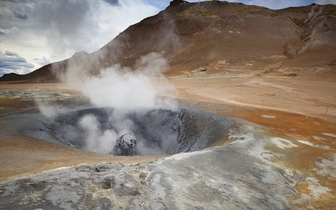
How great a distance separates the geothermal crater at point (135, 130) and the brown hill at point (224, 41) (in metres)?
21.0

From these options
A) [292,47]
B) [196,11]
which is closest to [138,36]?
[196,11]

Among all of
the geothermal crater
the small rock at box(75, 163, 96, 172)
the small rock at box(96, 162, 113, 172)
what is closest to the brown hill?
the geothermal crater

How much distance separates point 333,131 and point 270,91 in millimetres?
11292

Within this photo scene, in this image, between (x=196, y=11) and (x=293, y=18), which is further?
(x=196, y=11)

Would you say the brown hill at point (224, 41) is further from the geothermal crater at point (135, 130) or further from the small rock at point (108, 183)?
the small rock at point (108, 183)

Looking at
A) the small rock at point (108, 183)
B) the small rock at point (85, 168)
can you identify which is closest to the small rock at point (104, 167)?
the small rock at point (85, 168)

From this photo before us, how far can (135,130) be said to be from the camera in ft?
31.1

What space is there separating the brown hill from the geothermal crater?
21.0 metres

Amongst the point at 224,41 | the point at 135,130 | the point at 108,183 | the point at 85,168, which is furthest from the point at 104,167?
the point at 224,41

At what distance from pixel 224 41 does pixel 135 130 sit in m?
33.5

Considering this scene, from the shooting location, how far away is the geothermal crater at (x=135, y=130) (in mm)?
→ 7633

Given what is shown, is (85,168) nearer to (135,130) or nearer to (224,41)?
(135,130)

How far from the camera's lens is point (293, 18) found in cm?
4453

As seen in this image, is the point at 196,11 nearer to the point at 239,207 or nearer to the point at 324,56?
the point at 324,56
